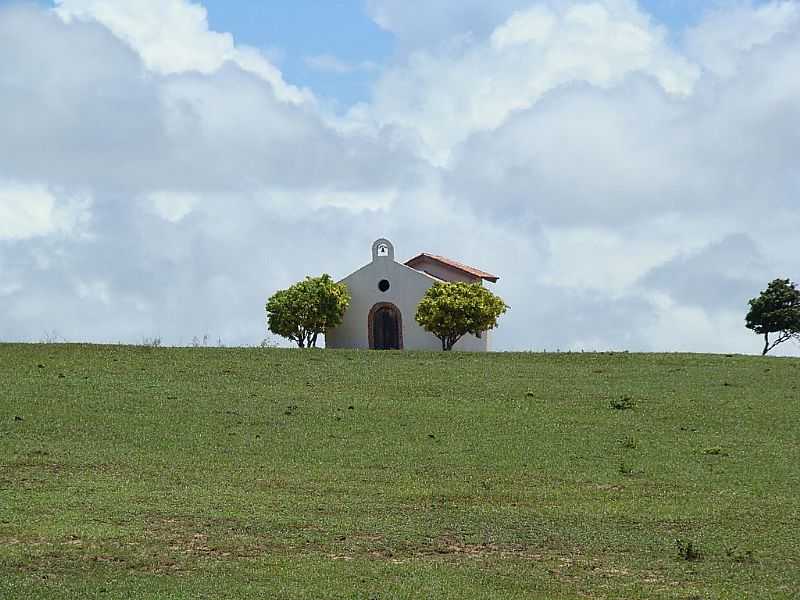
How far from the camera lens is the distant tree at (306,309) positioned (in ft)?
181

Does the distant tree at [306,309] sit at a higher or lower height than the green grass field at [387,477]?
higher

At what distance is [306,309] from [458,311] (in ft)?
23.3

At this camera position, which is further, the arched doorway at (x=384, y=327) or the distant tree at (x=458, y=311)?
the arched doorway at (x=384, y=327)

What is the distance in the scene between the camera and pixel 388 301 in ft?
188

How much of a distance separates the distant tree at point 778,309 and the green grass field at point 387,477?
2550 centimetres

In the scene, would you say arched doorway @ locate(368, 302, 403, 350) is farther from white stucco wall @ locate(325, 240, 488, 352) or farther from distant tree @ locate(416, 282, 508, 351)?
distant tree @ locate(416, 282, 508, 351)

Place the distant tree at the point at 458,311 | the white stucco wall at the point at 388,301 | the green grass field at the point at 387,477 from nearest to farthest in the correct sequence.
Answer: the green grass field at the point at 387,477
the distant tree at the point at 458,311
the white stucco wall at the point at 388,301

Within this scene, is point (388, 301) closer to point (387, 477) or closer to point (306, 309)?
point (306, 309)

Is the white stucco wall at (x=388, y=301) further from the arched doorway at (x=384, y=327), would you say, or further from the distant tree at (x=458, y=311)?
the distant tree at (x=458, y=311)

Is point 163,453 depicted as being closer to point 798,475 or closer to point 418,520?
point 418,520

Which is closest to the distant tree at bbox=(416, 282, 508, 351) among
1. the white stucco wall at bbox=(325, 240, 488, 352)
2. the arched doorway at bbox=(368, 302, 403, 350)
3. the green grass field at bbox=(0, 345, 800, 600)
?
the white stucco wall at bbox=(325, 240, 488, 352)

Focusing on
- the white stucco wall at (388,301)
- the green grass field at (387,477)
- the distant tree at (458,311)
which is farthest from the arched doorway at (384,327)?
the green grass field at (387,477)

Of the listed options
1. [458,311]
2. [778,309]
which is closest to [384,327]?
[458,311]

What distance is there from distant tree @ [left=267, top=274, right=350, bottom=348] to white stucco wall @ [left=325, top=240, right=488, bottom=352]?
145 cm
